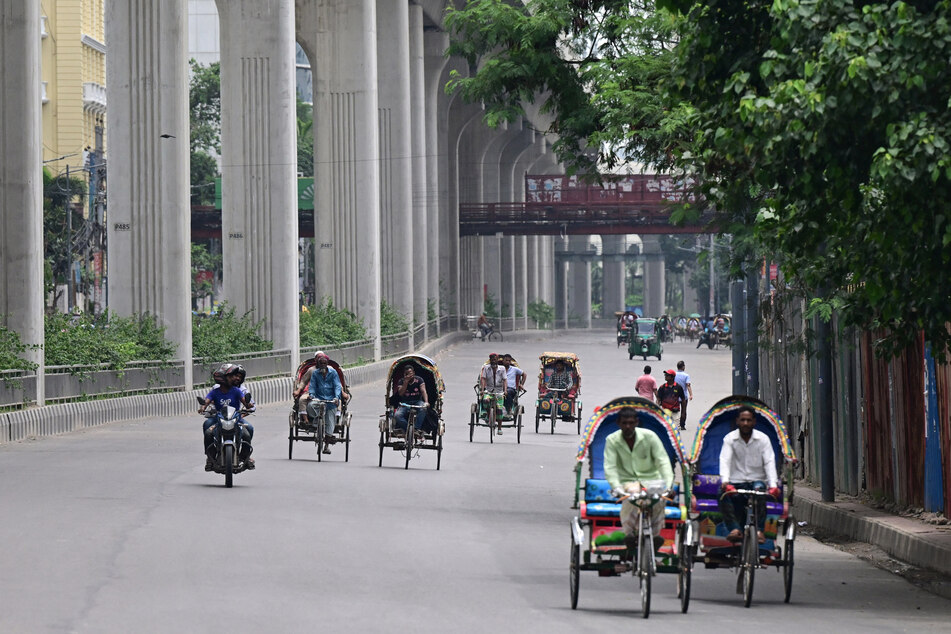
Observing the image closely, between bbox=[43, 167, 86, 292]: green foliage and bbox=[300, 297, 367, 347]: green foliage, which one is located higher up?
bbox=[43, 167, 86, 292]: green foliage

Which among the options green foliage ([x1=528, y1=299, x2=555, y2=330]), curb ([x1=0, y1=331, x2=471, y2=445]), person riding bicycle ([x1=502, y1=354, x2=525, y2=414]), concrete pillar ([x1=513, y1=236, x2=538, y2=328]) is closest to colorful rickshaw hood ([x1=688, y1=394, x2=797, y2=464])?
curb ([x1=0, y1=331, x2=471, y2=445])

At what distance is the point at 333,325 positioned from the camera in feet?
178

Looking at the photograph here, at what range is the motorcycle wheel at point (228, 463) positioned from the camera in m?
19.2

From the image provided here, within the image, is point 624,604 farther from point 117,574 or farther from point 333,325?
point 333,325

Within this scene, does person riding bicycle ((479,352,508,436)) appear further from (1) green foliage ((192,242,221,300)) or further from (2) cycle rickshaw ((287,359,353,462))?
(1) green foliage ((192,242,221,300))

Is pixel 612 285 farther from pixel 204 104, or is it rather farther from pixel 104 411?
pixel 104 411

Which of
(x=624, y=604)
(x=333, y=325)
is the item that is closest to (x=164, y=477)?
(x=624, y=604)

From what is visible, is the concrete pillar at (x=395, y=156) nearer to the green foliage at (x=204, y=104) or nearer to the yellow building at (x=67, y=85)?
the green foliage at (x=204, y=104)

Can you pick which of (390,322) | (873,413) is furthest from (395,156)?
(873,413)

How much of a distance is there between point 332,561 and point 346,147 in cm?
4677

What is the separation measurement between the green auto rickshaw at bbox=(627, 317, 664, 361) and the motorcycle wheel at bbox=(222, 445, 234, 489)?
174 ft

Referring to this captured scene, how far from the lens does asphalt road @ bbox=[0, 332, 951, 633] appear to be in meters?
10.4

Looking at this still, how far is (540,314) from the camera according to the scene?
121375 millimetres

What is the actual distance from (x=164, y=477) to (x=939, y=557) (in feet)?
32.3
